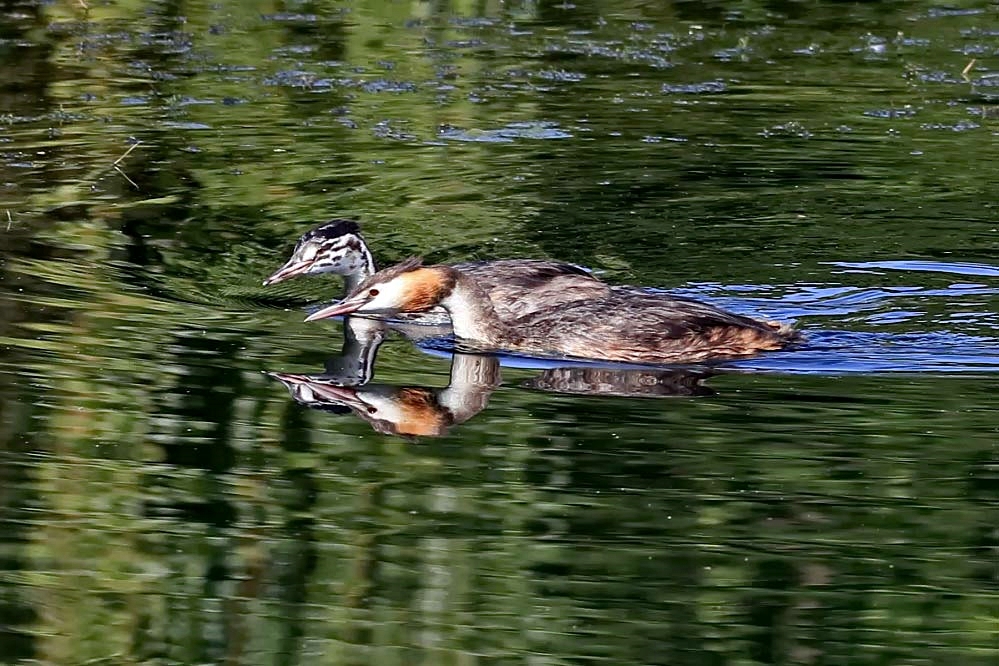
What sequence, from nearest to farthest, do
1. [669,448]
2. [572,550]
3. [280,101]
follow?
[572,550]
[669,448]
[280,101]

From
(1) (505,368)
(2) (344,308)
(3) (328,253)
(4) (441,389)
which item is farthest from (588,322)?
(3) (328,253)

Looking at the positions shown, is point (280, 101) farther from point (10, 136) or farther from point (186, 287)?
point (186, 287)

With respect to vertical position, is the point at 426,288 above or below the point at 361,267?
above

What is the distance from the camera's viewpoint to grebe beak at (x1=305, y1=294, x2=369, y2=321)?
30.2 feet

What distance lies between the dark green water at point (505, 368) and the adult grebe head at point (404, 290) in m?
0.23

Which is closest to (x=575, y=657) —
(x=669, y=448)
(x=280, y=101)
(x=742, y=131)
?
(x=669, y=448)

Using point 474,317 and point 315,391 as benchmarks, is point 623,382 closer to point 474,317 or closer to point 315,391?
point 474,317

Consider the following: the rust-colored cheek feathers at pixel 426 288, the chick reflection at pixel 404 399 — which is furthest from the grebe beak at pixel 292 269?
the chick reflection at pixel 404 399

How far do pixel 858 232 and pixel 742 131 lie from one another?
256 cm

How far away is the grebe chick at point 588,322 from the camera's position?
28.9 feet

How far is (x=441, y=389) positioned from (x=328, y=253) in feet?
7.20

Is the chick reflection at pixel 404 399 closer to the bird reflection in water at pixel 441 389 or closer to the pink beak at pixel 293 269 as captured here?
the bird reflection in water at pixel 441 389

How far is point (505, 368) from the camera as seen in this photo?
8.85 m

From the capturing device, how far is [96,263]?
10.2 metres
